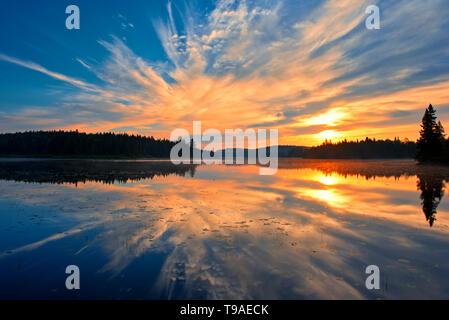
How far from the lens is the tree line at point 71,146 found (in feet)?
468

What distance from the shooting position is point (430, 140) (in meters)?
67.4

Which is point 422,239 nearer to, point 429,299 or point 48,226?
point 429,299

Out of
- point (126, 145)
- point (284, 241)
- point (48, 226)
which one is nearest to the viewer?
point (284, 241)

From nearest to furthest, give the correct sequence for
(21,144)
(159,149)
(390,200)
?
(390,200)
(21,144)
(159,149)

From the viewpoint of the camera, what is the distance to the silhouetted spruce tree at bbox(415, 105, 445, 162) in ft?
220

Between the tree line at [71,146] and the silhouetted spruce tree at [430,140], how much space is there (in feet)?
473

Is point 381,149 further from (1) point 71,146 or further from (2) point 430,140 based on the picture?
(1) point 71,146

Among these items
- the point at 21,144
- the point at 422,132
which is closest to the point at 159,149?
the point at 21,144

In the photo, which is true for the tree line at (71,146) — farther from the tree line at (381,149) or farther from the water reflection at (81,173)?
the tree line at (381,149)

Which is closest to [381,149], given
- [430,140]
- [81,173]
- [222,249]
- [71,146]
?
[430,140]

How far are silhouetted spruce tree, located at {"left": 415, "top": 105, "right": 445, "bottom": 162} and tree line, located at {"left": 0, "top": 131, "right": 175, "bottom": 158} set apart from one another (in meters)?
144

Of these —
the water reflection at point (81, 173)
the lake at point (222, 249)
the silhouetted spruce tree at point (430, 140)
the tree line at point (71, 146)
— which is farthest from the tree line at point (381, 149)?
the lake at point (222, 249)
